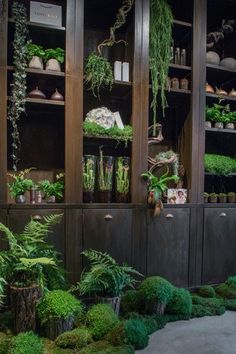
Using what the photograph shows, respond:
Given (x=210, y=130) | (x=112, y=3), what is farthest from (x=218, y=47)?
(x=112, y=3)

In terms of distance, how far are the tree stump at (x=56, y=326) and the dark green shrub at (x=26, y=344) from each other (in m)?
0.10

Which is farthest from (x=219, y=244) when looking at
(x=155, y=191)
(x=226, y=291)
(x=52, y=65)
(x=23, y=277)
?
(x=52, y=65)

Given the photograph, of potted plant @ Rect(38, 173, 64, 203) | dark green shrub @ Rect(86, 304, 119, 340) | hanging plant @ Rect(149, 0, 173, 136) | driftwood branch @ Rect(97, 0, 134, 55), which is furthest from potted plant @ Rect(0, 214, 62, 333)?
driftwood branch @ Rect(97, 0, 134, 55)

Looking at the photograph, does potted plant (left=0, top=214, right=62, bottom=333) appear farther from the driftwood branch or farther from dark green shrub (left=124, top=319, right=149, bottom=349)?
the driftwood branch

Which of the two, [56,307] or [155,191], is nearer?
[56,307]

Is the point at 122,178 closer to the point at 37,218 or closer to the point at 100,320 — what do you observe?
the point at 37,218

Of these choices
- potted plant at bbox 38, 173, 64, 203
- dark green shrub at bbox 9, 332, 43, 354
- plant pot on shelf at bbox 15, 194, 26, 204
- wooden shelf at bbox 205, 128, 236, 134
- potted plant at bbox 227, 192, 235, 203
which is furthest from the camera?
potted plant at bbox 227, 192, 235, 203

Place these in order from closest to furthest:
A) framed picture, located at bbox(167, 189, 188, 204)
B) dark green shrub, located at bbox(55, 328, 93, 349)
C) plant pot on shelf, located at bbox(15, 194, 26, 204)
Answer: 1. dark green shrub, located at bbox(55, 328, 93, 349)
2. plant pot on shelf, located at bbox(15, 194, 26, 204)
3. framed picture, located at bbox(167, 189, 188, 204)

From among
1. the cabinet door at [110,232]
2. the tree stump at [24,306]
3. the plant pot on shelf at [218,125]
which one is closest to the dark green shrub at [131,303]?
the cabinet door at [110,232]

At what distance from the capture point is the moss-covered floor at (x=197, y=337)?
1.94 m

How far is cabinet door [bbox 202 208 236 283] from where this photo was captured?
3.02 metres

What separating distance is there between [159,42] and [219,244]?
2008mm

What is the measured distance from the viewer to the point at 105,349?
6.08ft

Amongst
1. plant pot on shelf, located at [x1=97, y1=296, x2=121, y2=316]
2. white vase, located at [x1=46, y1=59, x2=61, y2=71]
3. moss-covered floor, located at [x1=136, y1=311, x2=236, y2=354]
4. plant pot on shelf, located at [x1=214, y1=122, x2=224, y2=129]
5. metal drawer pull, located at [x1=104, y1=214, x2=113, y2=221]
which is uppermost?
white vase, located at [x1=46, y1=59, x2=61, y2=71]
